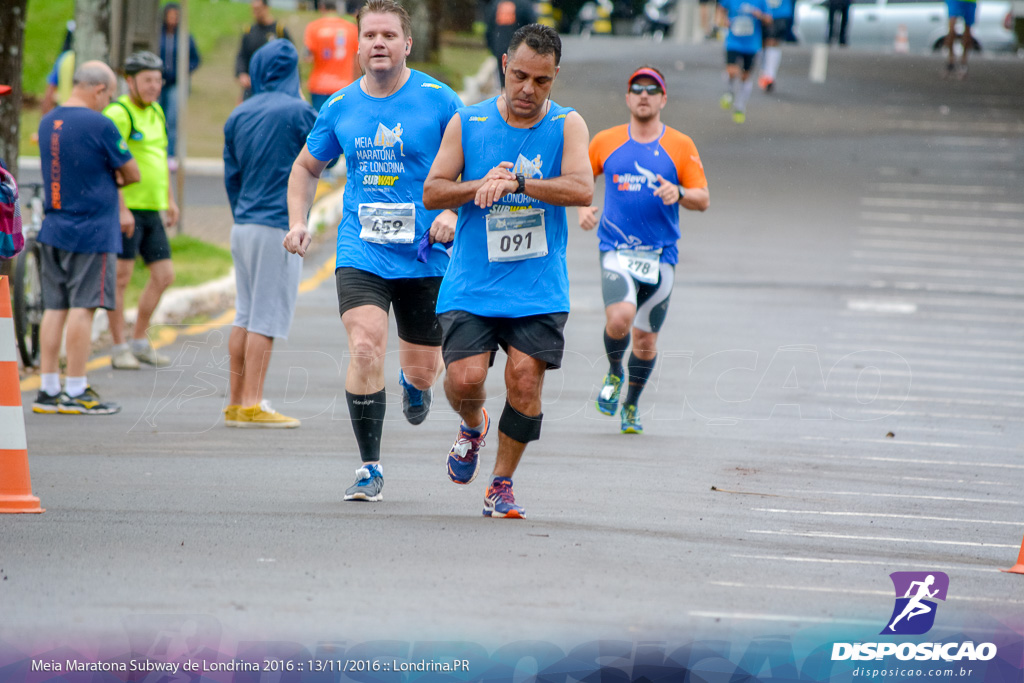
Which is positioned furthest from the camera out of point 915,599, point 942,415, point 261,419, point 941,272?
point 941,272

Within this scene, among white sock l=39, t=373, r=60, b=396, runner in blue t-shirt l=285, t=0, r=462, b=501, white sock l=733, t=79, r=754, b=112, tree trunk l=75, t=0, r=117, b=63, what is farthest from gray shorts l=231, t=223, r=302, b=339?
white sock l=733, t=79, r=754, b=112

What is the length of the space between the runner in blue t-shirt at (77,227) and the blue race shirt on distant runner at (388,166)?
3108mm

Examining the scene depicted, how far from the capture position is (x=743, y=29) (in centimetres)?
2141

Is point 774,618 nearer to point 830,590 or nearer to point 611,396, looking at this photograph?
point 830,590

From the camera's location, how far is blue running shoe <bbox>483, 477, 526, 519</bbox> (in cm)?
573

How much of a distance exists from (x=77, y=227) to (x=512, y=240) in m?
4.22

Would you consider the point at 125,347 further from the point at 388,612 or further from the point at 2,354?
the point at 388,612

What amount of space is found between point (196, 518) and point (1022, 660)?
3253mm

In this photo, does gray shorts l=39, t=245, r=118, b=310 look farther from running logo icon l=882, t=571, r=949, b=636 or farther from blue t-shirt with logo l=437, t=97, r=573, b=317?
running logo icon l=882, t=571, r=949, b=636

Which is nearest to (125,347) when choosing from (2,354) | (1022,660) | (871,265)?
(2,354)

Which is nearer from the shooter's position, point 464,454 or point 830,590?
point 830,590

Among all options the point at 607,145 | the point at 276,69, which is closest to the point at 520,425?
the point at 607,145

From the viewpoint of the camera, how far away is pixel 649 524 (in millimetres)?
5785

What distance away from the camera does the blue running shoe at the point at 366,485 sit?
604 centimetres
